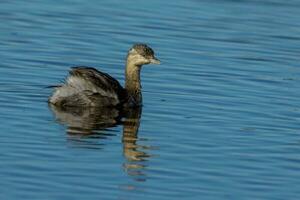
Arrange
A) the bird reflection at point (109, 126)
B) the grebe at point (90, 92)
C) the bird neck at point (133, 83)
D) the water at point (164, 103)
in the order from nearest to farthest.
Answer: the water at point (164, 103), the bird reflection at point (109, 126), the grebe at point (90, 92), the bird neck at point (133, 83)

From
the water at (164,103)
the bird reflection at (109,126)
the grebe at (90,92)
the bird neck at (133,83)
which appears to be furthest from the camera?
the bird neck at (133,83)

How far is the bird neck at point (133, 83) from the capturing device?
16531 millimetres

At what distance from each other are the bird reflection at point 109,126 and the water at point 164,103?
0.04 meters

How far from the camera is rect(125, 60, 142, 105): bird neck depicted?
16531mm

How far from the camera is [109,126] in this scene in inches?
585

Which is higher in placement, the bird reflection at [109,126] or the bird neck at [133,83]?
the bird neck at [133,83]

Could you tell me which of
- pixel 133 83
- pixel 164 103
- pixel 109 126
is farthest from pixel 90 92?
pixel 109 126

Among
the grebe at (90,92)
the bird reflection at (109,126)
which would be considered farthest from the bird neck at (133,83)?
Result: the bird reflection at (109,126)

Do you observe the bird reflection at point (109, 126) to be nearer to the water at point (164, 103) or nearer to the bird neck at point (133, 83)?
the water at point (164, 103)

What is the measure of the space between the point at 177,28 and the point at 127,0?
302 cm

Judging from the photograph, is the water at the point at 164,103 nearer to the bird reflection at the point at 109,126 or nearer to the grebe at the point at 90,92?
the bird reflection at the point at 109,126

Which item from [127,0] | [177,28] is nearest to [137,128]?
[177,28]

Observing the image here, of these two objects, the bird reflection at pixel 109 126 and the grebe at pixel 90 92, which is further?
the grebe at pixel 90 92

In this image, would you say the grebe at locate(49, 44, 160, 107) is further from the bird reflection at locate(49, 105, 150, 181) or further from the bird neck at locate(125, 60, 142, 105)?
the bird reflection at locate(49, 105, 150, 181)
